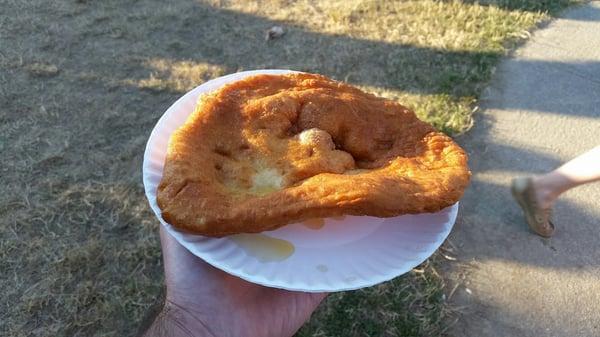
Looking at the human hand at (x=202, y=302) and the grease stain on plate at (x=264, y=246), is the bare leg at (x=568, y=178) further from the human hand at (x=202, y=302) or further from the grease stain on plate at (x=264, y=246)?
the grease stain on plate at (x=264, y=246)

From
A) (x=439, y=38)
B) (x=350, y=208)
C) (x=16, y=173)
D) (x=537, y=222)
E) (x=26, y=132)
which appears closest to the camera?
(x=350, y=208)

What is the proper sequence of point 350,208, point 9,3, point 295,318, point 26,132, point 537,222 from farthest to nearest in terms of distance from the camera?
point 9,3 < point 26,132 < point 537,222 < point 295,318 < point 350,208

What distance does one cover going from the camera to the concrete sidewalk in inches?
112

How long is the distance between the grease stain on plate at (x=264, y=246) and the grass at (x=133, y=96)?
1.24 meters

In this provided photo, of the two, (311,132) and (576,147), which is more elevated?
(311,132)

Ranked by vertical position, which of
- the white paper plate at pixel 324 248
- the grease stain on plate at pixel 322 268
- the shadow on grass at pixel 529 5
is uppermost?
the white paper plate at pixel 324 248

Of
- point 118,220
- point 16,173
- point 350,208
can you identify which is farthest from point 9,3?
point 350,208

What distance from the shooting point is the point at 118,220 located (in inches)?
126

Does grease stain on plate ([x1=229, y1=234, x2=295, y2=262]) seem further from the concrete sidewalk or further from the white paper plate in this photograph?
the concrete sidewalk

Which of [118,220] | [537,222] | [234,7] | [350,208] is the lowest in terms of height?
[118,220]

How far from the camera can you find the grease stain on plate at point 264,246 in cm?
161

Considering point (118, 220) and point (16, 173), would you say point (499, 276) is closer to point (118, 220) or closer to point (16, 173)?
point (118, 220)

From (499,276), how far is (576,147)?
1.37 meters

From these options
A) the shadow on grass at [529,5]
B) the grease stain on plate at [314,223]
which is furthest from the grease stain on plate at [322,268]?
the shadow on grass at [529,5]
